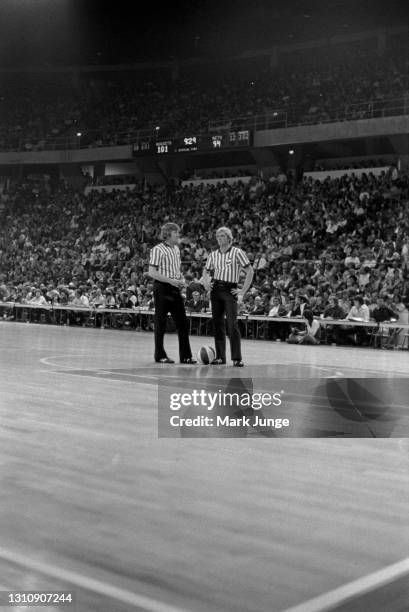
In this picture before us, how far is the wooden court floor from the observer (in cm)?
207

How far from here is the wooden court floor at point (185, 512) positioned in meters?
2.07

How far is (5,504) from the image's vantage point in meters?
2.80

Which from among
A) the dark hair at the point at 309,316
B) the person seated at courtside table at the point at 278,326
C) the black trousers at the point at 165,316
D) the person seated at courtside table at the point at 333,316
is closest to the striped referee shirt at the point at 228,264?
the black trousers at the point at 165,316

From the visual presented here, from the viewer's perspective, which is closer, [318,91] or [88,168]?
[318,91]

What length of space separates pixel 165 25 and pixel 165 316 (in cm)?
2824

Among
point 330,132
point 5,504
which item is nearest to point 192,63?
point 330,132

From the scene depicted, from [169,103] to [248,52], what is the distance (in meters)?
4.45

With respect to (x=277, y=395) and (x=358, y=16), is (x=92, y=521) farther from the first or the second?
(x=358, y=16)

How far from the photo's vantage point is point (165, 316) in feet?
30.6

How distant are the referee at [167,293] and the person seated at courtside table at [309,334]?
6413 millimetres

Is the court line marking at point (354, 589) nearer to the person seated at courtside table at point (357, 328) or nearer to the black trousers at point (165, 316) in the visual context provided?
the black trousers at point (165, 316)

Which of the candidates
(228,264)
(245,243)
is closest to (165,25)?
(245,243)

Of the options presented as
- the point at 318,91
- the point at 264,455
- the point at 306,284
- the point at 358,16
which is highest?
the point at 358,16

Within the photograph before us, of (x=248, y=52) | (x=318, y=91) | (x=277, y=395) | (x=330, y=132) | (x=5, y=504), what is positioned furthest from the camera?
(x=248, y=52)
